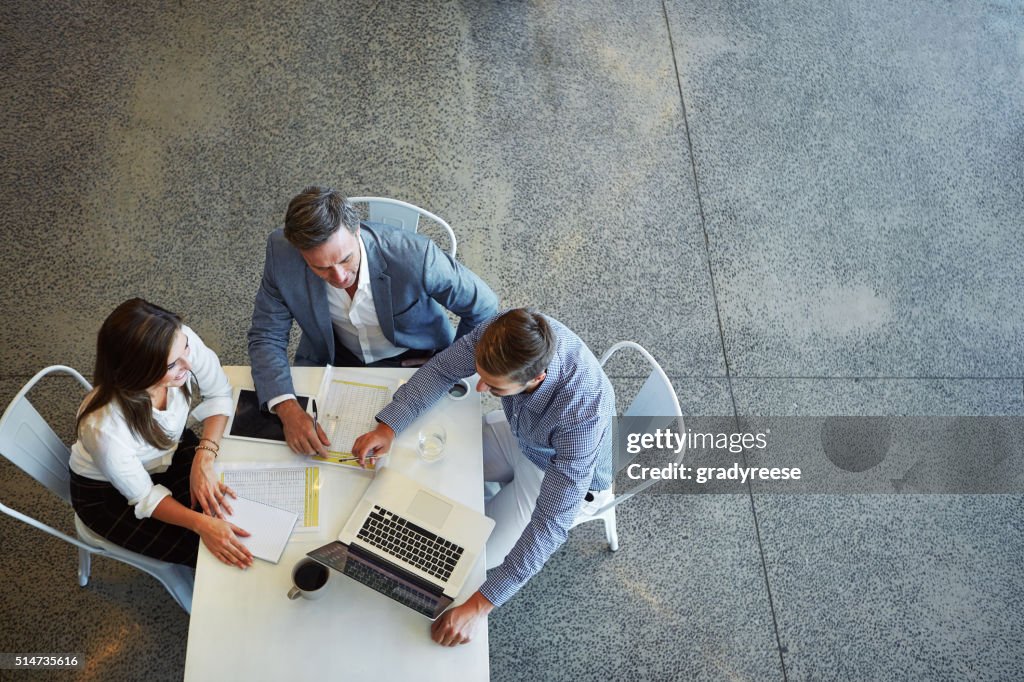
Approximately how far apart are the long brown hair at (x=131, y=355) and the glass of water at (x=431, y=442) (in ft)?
1.95

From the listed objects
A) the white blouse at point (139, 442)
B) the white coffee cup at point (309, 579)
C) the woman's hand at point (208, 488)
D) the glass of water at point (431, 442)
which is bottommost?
the white coffee cup at point (309, 579)

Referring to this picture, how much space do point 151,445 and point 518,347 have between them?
92 cm

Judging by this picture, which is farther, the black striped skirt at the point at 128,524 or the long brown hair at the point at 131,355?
the black striped skirt at the point at 128,524

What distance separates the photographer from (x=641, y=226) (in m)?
3.13

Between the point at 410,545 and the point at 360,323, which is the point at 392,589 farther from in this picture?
the point at 360,323

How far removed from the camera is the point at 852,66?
3.66 metres

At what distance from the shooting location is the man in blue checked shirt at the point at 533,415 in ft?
5.27

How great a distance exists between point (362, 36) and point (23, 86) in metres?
1.45

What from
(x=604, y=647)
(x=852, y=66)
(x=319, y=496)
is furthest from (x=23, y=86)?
(x=852, y=66)

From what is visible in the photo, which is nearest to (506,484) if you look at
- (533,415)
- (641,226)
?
(533,415)

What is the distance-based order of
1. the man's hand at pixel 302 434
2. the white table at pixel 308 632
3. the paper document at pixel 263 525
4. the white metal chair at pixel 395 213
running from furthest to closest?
the white metal chair at pixel 395 213, the man's hand at pixel 302 434, the paper document at pixel 263 525, the white table at pixel 308 632

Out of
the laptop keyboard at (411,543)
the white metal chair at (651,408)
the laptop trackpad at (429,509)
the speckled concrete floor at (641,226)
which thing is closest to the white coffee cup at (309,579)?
the laptop keyboard at (411,543)

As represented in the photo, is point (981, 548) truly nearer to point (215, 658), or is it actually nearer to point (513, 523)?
point (513, 523)

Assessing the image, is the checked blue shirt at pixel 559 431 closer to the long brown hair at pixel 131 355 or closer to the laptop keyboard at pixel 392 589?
the laptop keyboard at pixel 392 589
